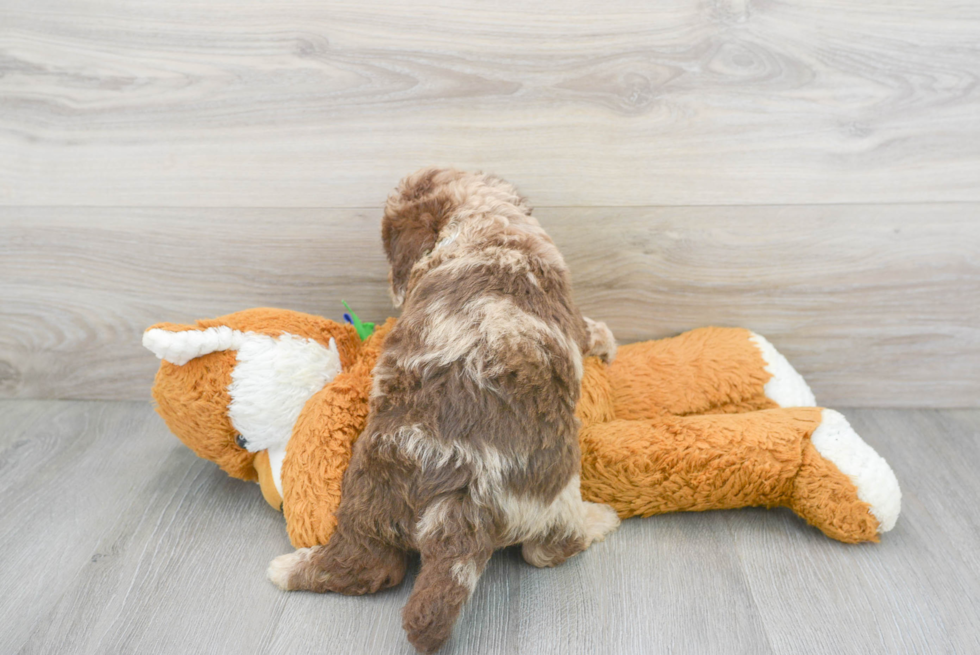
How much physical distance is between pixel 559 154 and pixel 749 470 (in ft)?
1.99

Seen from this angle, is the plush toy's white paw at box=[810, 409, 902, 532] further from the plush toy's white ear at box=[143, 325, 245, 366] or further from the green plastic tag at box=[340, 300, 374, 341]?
the plush toy's white ear at box=[143, 325, 245, 366]

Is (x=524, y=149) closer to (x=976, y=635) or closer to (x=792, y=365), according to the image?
(x=792, y=365)

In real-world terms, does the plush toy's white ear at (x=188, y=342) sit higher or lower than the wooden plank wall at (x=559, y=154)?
lower

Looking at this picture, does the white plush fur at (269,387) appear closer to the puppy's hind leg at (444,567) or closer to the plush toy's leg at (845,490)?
the puppy's hind leg at (444,567)

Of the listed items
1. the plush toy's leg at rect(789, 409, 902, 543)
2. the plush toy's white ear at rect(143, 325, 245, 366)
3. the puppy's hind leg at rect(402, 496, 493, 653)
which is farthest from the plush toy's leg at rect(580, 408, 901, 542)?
the plush toy's white ear at rect(143, 325, 245, 366)

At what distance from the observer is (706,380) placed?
1.19 m

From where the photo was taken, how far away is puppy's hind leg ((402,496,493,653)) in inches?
31.1

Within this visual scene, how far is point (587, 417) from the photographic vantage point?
111 cm

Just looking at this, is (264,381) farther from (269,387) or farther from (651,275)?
(651,275)

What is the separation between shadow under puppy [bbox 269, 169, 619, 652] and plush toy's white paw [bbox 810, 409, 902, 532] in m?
0.38

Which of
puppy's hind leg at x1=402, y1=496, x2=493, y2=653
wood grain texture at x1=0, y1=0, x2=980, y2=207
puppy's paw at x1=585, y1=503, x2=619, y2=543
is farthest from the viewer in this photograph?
wood grain texture at x1=0, y1=0, x2=980, y2=207

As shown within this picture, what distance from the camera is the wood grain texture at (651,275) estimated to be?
1265 millimetres

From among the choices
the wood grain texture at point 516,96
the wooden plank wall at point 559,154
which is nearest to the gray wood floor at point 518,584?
the wooden plank wall at point 559,154

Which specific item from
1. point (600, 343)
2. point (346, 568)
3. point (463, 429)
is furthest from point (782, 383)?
point (346, 568)
